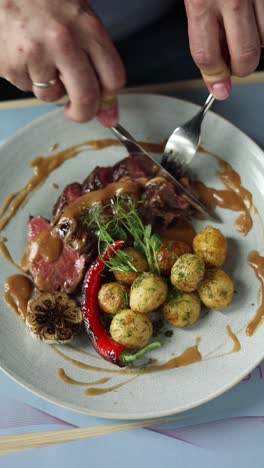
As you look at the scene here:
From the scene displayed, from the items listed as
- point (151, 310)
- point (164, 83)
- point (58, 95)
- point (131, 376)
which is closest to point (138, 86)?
point (164, 83)

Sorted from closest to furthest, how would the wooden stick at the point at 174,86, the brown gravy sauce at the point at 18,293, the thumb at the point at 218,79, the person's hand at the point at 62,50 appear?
the person's hand at the point at 62,50 < the thumb at the point at 218,79 < the brown gravy sauce at the point at 18,293 < the wooden stick at the point at 174,86

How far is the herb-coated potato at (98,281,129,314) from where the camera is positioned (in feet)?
5.60

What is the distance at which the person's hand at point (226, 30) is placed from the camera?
1.46m

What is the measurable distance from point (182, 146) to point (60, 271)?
1.92 ft

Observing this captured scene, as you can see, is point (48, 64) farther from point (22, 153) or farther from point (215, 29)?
point (22, 153)

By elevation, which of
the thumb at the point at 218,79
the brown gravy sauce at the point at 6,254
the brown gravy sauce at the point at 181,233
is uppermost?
the thumb at the point at 218,79

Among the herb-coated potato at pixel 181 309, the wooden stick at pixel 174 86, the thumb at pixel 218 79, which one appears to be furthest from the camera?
the wooden stick at pixel 174 86

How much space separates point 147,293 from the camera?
64.7 inches

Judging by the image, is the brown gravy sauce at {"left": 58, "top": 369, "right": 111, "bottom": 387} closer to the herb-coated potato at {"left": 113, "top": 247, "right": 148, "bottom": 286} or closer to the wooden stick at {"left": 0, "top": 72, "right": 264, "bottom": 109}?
the herb-coated potato at {"left": 113, "top": 247, "right": 148, "bottom": 286}

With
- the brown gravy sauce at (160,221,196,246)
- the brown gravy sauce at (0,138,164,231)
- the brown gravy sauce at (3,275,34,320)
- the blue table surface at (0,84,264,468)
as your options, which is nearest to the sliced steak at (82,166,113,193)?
the brown gravy sauce at (0,138,164,231)

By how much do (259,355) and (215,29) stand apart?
2.91 ft

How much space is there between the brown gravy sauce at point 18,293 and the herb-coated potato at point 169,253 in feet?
1.41

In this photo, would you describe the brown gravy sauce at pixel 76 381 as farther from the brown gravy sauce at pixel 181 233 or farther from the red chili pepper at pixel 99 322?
the brown gravy sauce at pixel 181 233

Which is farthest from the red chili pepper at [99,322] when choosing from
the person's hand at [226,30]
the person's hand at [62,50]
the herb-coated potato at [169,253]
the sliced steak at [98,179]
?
the person's hand at [226,30]
